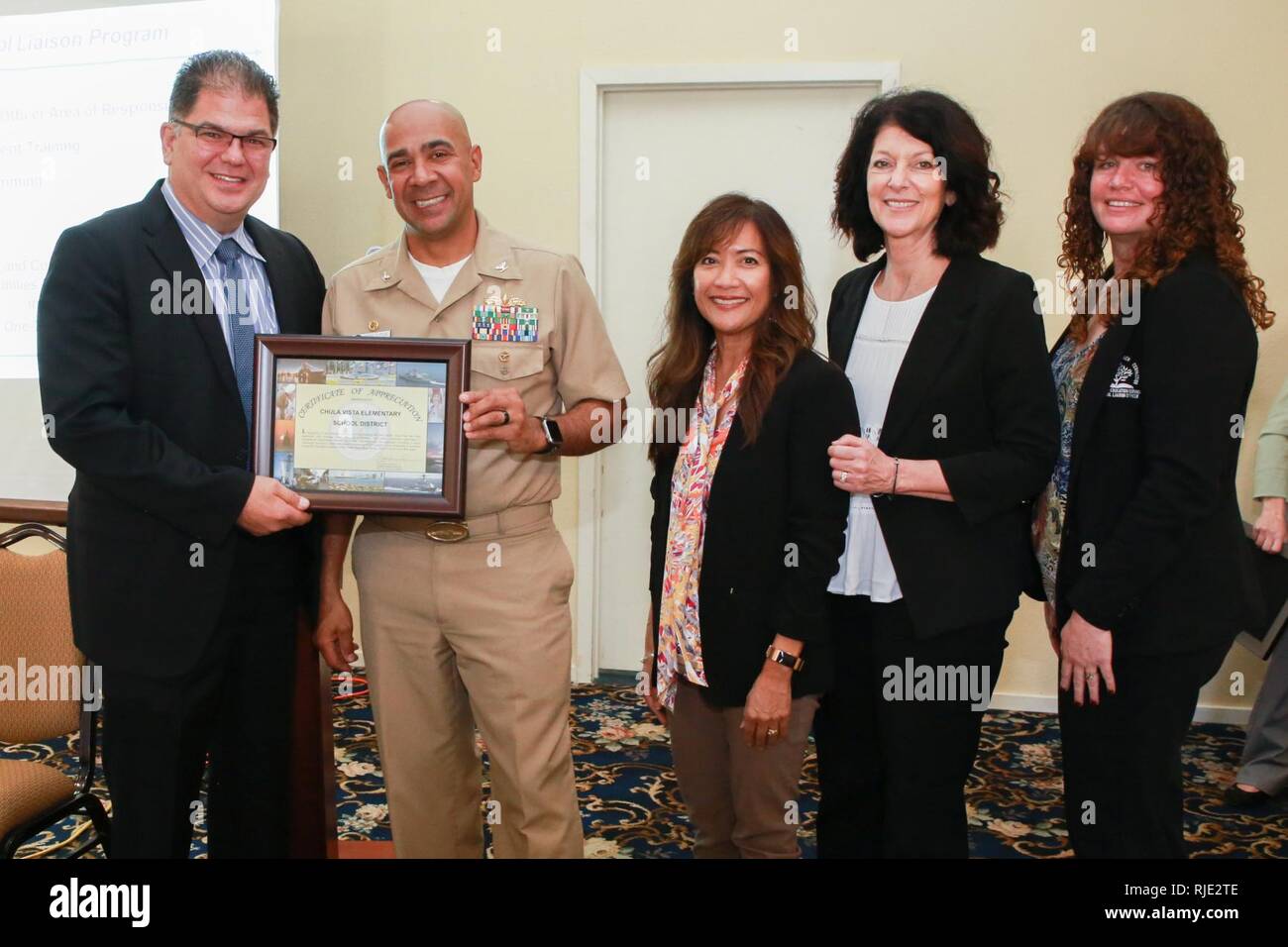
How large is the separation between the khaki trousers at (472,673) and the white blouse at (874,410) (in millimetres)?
594

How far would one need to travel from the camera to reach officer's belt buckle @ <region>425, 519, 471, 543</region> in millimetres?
1947

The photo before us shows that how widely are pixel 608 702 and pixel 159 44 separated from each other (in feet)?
9.78

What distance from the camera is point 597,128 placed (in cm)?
399

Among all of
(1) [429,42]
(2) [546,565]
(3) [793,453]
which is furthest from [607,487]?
(3) [793,453]

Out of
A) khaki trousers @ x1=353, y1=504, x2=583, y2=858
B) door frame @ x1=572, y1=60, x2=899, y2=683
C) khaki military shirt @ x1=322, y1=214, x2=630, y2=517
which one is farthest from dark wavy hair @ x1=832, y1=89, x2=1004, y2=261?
door frame @ x1=572, y1=60, x2=899, y2=683

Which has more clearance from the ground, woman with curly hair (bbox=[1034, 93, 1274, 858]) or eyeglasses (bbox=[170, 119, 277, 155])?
eyeglasses (bbox=[170, 119, 277, 155])

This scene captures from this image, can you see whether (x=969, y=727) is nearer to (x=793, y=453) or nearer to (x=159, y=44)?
(x=793, y=453)

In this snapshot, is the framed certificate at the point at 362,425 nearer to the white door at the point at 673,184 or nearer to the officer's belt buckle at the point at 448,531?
the officer's belt buckle at the point at 448,531

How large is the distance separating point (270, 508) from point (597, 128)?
267 centimetres

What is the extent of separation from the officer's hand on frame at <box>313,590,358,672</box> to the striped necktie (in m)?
0.42
